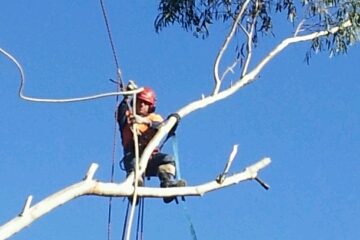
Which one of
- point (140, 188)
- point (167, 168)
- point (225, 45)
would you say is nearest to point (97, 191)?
point (140, 188)

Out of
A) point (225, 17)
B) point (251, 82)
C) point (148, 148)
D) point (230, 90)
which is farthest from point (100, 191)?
point (225, 17)

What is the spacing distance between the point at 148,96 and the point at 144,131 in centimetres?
26

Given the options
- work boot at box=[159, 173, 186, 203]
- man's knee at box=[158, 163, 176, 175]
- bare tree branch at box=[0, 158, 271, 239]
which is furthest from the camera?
man's knee at box=[158, 163, 176, 175]

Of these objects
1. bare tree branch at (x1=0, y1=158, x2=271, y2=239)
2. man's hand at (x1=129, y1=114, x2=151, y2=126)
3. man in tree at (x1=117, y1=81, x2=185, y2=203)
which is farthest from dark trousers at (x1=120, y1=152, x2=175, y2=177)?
bare tree branch at (x1=0, y1=158, x2=271, y2=239)

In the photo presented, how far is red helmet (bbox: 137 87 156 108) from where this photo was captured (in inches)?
231

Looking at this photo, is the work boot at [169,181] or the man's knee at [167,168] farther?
the man's knee at [167,168]

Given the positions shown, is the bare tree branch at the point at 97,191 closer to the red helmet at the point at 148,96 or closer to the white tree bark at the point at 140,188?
the white tree bark at the point at 140,188

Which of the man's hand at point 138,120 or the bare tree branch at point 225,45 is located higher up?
the bare tree branch at point 225,45

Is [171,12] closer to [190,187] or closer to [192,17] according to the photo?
[192,17]

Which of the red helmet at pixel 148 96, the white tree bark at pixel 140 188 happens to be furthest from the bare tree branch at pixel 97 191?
the red helmet at pixel 148 96

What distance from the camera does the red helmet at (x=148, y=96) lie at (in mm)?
5864

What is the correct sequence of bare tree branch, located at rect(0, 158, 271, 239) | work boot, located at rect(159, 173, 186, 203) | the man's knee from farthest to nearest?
the man's knee, work boot, located at rect(159, 173, 186, 203), bare tree branch, located at rect(0, 158, 271, 239)

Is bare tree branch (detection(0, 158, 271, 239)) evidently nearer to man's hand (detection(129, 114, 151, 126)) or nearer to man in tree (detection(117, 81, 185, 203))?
man in tree (detection(117, 81, 185, 203))

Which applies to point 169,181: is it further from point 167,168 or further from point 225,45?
point 225,45
